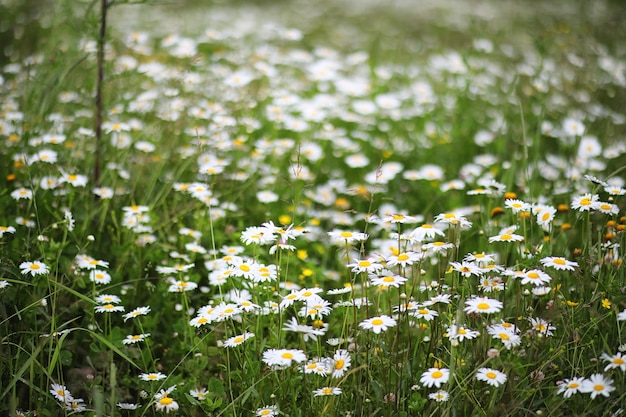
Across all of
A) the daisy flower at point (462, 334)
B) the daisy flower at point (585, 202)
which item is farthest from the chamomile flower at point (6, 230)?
the daisy flower at point (585, 202)

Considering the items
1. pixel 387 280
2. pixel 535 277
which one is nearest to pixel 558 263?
pixel 535 277

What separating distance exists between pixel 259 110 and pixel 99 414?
273 cm

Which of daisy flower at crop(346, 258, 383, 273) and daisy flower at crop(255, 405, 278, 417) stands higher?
daisy flower at crop(346, 258, 383, 273)

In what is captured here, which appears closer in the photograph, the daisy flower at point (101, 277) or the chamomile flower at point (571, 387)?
the chamomile flower at point (571, 387)

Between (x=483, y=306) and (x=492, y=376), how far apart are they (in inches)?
6.6

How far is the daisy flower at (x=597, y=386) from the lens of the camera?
1342 millimetres

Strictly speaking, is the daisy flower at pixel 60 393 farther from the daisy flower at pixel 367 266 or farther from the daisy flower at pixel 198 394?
the daisy flower at pixel 367 266

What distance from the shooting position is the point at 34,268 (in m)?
1.80

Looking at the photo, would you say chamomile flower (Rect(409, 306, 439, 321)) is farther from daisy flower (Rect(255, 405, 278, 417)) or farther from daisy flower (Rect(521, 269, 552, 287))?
daisy flower (Rect(255, 405, 278, 417))

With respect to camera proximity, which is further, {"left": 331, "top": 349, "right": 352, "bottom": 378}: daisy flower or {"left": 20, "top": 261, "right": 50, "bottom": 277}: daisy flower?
{"left": 20, "top": 261, "right": 50, "bottom": 277}: daisy flower

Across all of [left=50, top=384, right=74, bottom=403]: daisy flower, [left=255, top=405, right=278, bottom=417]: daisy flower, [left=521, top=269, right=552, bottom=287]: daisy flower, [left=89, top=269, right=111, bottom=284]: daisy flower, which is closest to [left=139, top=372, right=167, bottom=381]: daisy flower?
[left=50, top=384, right=74, bottom=403]: daisy flower

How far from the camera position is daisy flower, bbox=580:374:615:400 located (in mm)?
1342

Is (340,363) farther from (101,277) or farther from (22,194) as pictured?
(22,194)

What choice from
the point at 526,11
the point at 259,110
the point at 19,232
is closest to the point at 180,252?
the point at 19,232
